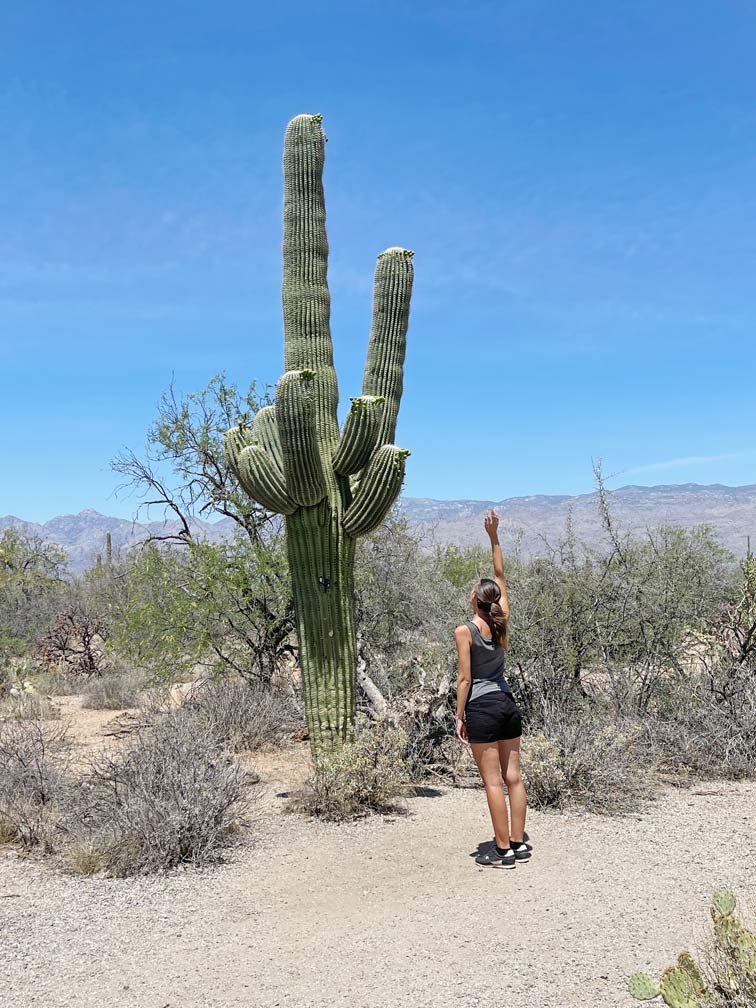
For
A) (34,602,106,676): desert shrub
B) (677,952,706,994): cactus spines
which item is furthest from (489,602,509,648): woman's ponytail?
(34,602,106,676): desert shrub

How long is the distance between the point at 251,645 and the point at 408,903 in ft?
21.1

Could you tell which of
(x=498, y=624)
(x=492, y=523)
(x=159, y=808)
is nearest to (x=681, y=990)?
(x=498, y=624)

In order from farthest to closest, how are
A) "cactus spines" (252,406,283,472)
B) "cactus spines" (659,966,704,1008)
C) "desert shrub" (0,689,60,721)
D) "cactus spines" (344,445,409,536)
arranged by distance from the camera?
1. "desert shrub" (0,689,60,721)
2. "cactus spines" (252,406,283,472)
3. "cactus spines" (344,445,409,536)
4. "cactus spines" (659,966,704,1008)

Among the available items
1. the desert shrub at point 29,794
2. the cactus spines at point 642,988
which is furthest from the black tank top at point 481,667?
the desert shrub at point 29,794

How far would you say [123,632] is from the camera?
38.1 ft

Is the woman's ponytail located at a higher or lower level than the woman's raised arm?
lower

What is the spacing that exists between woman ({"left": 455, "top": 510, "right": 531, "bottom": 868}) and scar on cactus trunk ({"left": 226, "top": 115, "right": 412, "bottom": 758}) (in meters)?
2.05

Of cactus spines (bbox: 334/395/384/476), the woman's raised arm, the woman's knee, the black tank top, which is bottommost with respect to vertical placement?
the woman's knee

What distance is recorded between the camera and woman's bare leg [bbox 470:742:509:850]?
561 centimetres

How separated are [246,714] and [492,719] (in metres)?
4.76

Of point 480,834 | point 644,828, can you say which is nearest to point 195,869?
point 480,834

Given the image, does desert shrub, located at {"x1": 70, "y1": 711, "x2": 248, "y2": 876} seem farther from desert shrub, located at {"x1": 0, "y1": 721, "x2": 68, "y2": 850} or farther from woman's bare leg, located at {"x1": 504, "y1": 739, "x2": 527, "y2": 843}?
woman's bare leg, located at {"x1": 504, "y1": 739, "x2": 527, "y2": 843}

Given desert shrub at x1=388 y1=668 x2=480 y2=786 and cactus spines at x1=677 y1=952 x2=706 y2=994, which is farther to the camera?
desert shrub at x1=388 y1=668 x2=480 y2=786

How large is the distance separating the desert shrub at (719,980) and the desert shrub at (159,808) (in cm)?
381
